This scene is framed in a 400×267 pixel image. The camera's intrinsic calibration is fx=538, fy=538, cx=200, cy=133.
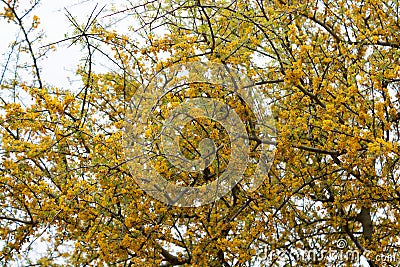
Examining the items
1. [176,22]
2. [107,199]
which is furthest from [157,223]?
[176,22]

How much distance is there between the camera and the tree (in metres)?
4.25

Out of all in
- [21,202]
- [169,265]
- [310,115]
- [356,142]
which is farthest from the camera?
[169,265]

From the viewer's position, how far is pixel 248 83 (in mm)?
4488

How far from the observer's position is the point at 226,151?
455cm

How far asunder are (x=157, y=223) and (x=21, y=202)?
1262mm

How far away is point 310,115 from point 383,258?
1555 millimetres

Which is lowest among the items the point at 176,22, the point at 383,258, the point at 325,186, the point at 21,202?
the point at 383,258

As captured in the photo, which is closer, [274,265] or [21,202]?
[21,202]

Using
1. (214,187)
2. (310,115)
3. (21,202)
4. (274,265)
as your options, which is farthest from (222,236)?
(21,202)

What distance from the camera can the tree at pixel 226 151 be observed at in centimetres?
425

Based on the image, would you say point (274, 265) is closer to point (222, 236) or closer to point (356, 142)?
point (222, 236)

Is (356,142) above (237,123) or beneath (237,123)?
beneath

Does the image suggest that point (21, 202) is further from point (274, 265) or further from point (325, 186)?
point (325, 186)

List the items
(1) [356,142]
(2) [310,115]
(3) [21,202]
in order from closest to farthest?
1. (1) [356,142]
2. (2) [310,115]
3. (3) [21,202]
